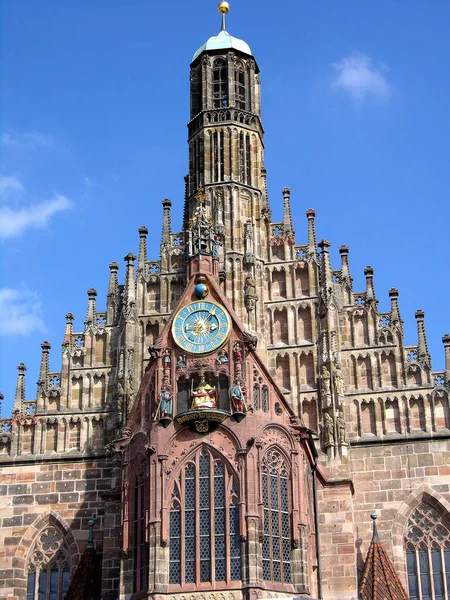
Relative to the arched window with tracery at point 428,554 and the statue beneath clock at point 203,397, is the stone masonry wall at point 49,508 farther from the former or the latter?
the arched window with tracery at point 428,554

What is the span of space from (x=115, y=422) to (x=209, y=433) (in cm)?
536

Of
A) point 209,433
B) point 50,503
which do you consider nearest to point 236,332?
point 209,433

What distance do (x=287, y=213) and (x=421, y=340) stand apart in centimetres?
675

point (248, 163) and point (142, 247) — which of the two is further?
point (248, 163)

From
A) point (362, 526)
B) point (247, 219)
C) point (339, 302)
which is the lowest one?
point (362, 526)

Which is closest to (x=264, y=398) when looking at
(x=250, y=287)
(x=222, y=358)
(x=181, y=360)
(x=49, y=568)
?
(x=222, y=358)

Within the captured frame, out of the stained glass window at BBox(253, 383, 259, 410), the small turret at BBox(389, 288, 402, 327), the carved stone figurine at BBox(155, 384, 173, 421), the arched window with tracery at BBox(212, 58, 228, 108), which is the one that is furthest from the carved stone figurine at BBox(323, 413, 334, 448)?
the arched window with tracery at BBox(212, 58, 228, 108)

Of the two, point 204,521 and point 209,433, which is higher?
point 209,433

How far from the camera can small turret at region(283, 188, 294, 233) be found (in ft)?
139

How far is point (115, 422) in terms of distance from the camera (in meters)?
39.5

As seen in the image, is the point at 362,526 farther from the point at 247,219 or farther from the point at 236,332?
the point at 247,219

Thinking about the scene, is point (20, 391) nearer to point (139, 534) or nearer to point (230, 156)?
point (139, 534)

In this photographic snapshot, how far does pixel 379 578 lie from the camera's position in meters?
34.6

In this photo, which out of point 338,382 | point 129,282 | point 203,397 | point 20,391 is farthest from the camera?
point 129,282
